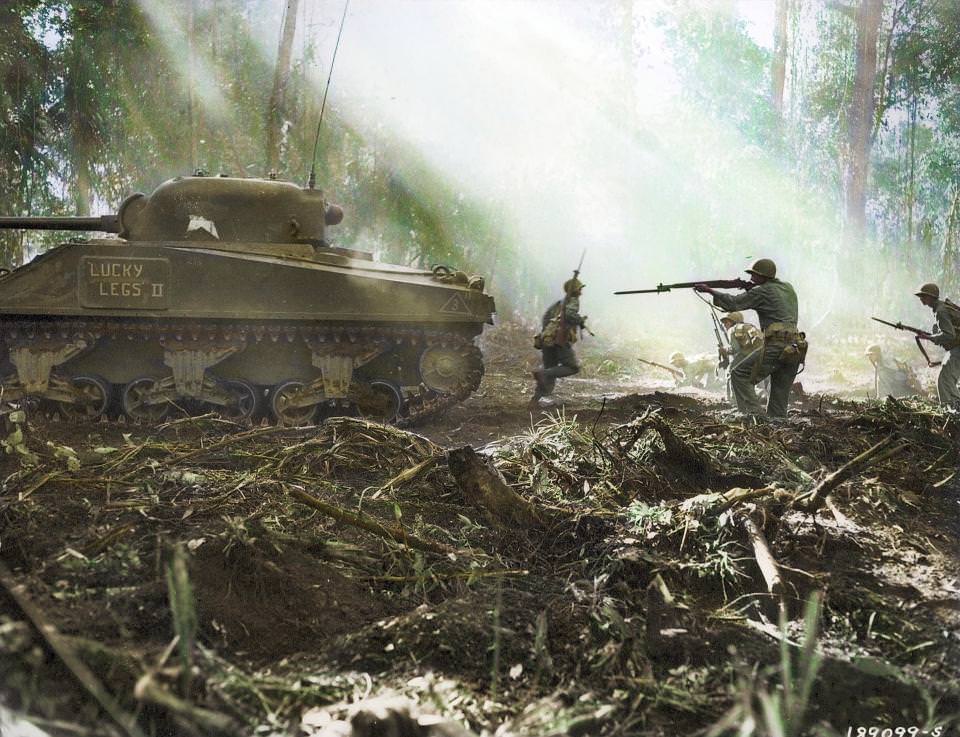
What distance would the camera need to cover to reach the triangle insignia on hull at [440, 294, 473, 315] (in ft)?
28.5

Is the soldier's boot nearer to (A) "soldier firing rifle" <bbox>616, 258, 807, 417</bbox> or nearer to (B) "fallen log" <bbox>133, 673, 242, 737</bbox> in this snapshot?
(A) "soldier firing rifle" <bbox>616, 258, 807, 417</bbox>

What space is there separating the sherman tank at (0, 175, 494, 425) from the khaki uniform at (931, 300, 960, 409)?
4.90 metres

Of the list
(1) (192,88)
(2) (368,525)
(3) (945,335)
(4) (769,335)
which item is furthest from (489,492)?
(1) (192,88)

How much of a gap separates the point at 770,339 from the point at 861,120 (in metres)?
5.81

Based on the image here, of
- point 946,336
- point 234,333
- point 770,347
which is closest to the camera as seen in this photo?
point 770,347

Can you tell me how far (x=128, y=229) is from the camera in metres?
9.27

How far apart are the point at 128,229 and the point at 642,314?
1501cm

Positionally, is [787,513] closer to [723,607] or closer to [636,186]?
[723,607]

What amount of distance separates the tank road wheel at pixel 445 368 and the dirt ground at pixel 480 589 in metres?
3.94

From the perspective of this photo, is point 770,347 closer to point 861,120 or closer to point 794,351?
point 794,351

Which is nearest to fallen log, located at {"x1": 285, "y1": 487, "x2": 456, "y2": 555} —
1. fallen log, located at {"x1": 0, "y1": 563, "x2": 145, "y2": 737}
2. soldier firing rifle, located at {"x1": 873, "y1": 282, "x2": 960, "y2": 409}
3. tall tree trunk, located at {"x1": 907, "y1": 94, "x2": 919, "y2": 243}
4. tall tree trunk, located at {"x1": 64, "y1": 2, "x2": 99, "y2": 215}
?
fallen log, located at {"x1": 0, "y1": 563, "x2": 145, "y2": 737}

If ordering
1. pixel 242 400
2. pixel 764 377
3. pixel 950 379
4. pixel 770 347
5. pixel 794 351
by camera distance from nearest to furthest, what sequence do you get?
pixel 794 351 < pixel 770 347 < pixel 764 377 < pixel 242 400 < pixel 950 379

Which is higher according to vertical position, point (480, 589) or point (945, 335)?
point (945, 335)

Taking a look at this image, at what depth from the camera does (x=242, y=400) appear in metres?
8.67
